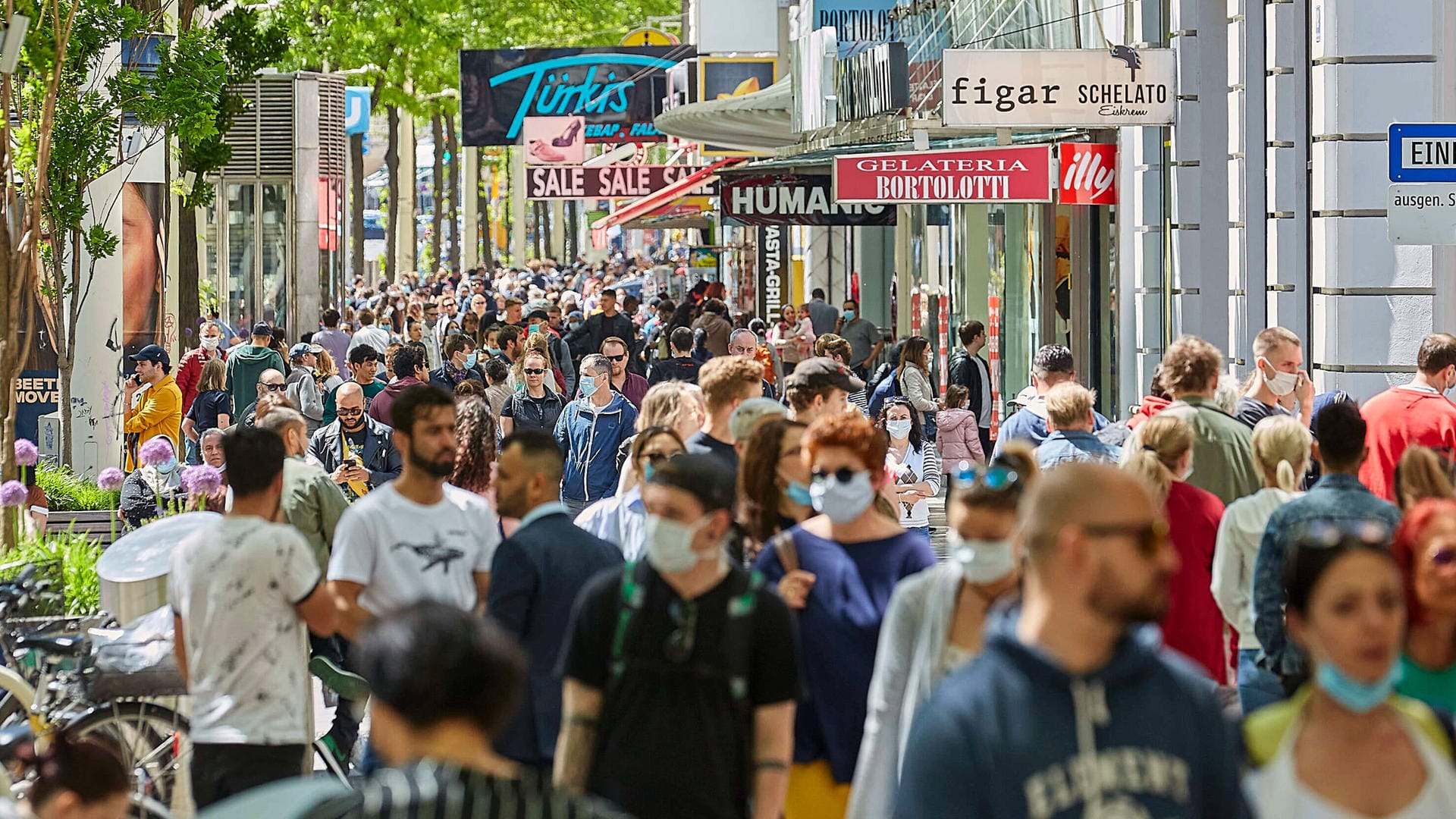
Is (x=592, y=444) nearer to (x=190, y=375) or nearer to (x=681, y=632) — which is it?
(x=190, y=375)

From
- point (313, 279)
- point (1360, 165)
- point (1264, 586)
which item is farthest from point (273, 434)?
point (313, 279)

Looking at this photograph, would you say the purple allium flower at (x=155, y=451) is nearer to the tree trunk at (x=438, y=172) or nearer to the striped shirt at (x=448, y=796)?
the striped shirt at (x=448, y=796)

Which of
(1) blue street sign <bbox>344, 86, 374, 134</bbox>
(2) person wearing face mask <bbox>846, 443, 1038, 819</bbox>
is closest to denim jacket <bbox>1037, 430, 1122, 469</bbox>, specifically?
(2) person wearing face mask <bbox>846, 443, 1038, 819</bbox>

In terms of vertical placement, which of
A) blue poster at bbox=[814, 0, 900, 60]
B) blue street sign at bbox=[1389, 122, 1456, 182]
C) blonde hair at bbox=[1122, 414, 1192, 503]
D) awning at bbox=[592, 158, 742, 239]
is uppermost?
blue poster at bbox=[814, 0, 900, 60]

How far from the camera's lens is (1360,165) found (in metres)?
13.7

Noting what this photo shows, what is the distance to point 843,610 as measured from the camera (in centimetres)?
608

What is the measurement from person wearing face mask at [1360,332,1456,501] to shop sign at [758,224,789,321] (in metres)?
26.7

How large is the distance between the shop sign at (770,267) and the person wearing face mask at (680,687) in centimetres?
3156

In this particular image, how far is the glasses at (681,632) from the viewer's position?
5320 mm

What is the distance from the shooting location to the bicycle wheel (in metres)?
8.00

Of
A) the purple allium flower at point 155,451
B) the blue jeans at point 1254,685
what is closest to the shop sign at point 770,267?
the purple allium flower at point 155,451

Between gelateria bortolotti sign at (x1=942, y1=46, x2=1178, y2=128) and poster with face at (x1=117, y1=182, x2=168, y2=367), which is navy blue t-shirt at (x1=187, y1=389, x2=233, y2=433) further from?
gelateria bortolotti sign at (x1=942, y1=46, x2=1178, y2=128)

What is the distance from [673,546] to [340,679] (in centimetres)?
369

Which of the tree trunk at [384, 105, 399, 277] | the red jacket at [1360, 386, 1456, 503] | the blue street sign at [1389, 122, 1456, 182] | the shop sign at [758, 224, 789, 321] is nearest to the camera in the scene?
the red jacket at [1360, 386, 1456, 503]
